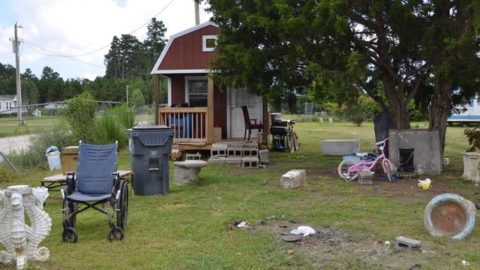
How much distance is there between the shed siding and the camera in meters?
14.6

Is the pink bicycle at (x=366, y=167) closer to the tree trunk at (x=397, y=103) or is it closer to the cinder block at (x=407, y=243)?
the tree trunk at (x=397, y=103)

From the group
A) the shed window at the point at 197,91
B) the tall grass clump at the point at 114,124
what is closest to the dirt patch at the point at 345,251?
the tall grass clump at the point at 114,124

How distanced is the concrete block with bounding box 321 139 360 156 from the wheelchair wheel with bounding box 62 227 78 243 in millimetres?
10503

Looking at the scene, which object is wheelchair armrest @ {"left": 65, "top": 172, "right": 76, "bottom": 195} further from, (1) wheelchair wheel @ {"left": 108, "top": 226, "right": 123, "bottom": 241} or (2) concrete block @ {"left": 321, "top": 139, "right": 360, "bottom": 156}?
(2) concrete block @ {"left": 321, "top": 139, "right": 360, "bottom": 156}

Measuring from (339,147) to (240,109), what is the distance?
3.22m

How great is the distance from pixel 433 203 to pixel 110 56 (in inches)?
3309

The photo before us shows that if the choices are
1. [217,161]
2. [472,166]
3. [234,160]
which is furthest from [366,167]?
[217,161]

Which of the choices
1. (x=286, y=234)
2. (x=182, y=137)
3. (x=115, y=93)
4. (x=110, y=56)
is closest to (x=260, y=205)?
(x=286, y=234)

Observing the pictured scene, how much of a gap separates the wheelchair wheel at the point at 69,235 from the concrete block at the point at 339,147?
34.5ft

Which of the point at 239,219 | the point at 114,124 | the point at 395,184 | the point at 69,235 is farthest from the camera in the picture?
the point at 114,124

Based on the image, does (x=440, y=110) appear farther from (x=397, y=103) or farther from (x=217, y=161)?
(x=217, y=161)

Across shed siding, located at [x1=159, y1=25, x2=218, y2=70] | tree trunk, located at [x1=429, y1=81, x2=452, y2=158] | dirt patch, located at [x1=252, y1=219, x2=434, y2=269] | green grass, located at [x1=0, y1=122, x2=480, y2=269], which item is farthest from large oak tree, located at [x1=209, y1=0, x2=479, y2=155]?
dirt patch, located at [x1=252, y1=219, x2=434, y2=269]

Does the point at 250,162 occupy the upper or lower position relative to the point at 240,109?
lower

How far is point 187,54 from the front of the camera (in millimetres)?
14602
